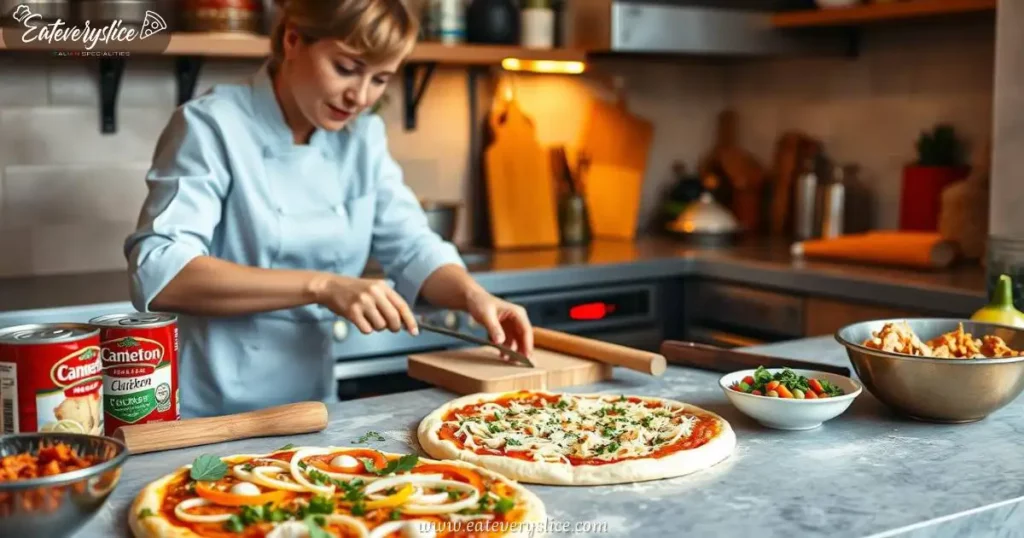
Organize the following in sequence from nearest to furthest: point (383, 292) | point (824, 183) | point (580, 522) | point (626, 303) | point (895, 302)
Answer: point (580, 522) < point (383, 292) < point (895, 302) < point (626, 303) < point (824, 183)

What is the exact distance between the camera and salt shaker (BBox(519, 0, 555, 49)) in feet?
11.1

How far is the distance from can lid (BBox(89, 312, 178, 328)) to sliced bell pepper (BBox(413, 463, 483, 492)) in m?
0.38

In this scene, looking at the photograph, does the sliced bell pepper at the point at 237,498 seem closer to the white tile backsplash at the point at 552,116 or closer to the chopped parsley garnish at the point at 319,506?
the chopped parsley garnish at the point at 319,506

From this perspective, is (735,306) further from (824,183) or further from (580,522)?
(580,522)

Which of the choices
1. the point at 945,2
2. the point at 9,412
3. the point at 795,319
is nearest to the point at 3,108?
the point at 9,412

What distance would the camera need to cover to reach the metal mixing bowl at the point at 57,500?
1.02 m

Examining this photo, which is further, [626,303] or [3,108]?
[626,303]

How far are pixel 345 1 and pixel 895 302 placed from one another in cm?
155

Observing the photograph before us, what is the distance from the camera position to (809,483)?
1.30 meters

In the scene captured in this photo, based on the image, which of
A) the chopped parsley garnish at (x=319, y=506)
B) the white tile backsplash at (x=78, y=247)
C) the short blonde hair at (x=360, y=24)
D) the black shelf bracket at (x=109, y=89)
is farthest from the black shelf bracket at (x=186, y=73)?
the chopped parsley garnish at (x=319, y=506)

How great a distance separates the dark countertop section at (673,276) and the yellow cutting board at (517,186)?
0.10m

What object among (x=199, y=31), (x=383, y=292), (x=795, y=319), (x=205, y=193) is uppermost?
(x=199, y=31)

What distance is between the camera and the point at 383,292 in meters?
1.69

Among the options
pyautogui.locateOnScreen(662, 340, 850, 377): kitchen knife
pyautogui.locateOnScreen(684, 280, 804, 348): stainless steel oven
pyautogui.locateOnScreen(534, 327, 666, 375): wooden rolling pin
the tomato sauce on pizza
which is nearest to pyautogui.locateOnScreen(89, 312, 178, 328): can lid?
the tomato sauce on pizza
